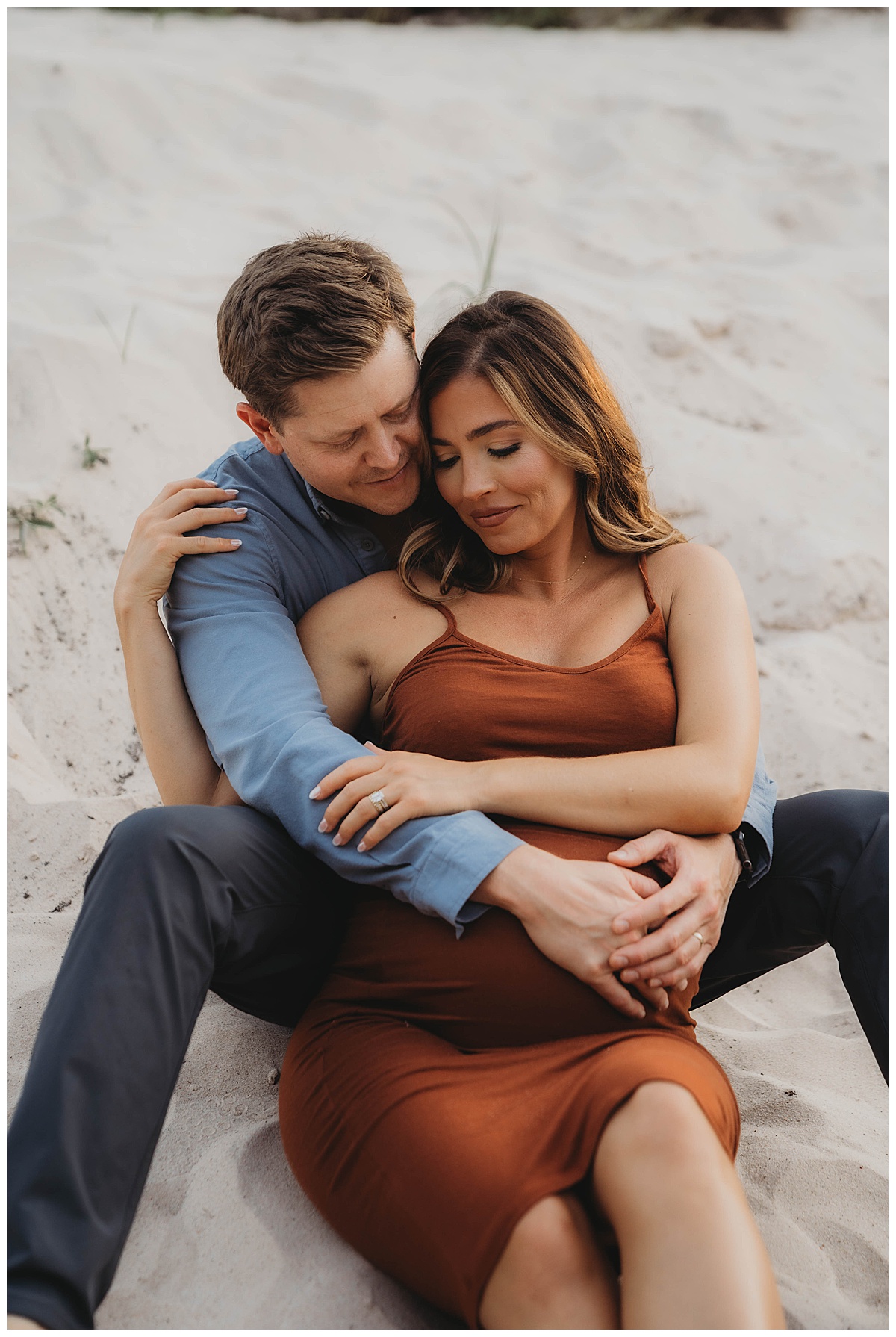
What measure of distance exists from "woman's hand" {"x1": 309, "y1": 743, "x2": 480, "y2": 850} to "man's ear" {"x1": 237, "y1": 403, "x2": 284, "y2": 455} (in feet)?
2.66

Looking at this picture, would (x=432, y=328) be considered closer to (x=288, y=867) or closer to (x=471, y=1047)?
(x=288, y=867)

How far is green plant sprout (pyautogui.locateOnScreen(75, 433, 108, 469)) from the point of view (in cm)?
352

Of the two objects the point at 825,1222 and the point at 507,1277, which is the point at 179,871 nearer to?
the point at 507,1277

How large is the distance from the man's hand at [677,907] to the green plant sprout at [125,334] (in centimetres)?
287

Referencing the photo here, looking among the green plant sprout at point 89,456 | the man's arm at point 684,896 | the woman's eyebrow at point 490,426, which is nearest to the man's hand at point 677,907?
the man's arm at point 684,896

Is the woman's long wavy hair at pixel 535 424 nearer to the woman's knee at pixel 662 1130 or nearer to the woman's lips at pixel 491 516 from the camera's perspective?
the woman's lips at pixel 491 516

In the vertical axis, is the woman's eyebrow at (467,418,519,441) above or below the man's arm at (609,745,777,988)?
above

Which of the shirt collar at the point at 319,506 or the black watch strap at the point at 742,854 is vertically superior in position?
the shirt collar at the point at 319,506

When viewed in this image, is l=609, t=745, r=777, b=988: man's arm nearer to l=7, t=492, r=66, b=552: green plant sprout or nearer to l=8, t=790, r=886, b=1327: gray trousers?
l=8, t=790, r=886, b=1327: gray trousers

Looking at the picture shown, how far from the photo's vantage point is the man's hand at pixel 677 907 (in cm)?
172

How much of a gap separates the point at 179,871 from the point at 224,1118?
0.62 m

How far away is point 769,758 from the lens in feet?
10.5

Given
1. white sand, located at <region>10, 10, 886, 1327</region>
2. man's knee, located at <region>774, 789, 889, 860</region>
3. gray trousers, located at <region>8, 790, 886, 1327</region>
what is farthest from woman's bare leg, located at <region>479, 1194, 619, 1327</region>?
man's knee, located at <region>774, 789, 889, 860</region>

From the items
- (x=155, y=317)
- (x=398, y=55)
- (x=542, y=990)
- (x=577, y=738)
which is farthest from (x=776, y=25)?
(x=542, y=990)
